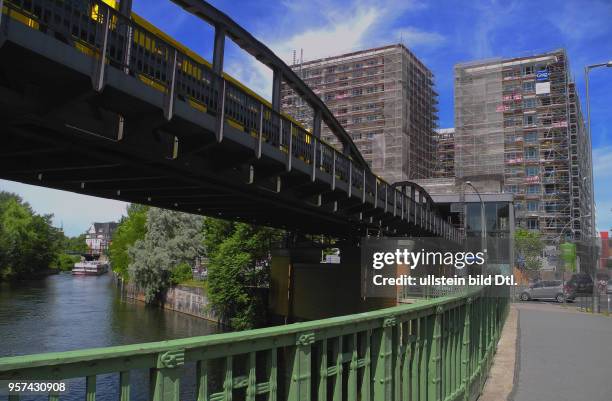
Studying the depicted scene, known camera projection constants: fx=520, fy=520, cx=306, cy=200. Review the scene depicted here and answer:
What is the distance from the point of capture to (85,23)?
27.3 feet

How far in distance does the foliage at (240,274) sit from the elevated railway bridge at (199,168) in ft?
47.6

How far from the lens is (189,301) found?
135 ft

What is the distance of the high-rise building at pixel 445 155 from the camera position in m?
82.7

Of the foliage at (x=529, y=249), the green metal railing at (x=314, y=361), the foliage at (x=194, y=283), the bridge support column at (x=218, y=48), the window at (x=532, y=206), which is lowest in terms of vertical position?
the foliage at (x=194, y=283)

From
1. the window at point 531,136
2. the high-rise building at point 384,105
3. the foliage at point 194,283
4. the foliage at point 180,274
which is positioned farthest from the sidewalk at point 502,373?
the window at point 531,136

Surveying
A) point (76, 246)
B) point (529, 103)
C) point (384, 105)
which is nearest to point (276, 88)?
point (384, 105)

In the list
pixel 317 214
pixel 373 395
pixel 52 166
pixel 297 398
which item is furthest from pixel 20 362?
pixel 317 214

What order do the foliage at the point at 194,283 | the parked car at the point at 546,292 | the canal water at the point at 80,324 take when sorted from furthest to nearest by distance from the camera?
the foliage at the point at 194,283 < the parked car at the point at 546,292 < the canal water at the point at 80,324

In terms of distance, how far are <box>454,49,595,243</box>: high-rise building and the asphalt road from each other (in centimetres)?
4404

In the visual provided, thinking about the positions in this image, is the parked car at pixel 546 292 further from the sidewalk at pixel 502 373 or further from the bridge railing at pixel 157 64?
the bridge railing at pixel 157 64

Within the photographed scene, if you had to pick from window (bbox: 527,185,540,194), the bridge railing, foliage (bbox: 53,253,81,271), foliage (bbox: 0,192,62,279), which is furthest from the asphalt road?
foliage (bbox: 53,253,81,271)

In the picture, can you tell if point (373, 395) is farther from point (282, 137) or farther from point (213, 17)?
point (213, 17)

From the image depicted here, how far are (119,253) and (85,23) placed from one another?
60.0 metres

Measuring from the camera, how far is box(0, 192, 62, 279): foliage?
63.8 m
